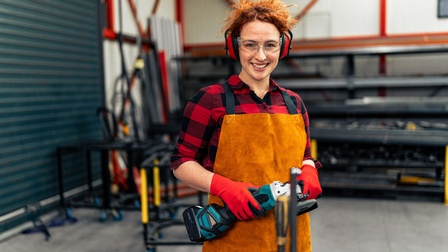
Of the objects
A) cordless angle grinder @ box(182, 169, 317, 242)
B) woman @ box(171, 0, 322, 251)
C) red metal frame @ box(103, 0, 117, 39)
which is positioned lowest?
cordless angle grinder @ box(182, 169, 317, 242)

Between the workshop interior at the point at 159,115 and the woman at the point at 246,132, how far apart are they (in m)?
0.09

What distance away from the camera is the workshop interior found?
342 centimetres

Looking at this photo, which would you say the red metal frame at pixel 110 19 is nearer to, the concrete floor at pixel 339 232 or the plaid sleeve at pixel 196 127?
the concrete floor at pixel 339 232

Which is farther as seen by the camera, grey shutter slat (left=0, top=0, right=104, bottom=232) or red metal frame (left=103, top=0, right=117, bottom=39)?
red metal frame (left=103, top=0, right=117, bottom=39)

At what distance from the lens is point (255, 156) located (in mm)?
1346

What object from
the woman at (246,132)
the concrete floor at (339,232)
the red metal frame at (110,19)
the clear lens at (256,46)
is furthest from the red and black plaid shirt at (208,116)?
the red metal frame at (110,19)

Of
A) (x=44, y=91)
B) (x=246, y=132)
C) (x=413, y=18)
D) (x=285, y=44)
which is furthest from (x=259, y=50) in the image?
(x=413, y=18)

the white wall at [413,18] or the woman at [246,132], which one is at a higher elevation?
the white wall at [413,18]

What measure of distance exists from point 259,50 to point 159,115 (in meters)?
4.36

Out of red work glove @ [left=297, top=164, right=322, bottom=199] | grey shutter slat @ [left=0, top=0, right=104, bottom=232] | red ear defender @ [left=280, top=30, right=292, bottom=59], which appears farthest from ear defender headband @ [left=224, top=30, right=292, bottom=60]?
grey shutter slat @ [left=0, top=0, right=104, bottom=232]

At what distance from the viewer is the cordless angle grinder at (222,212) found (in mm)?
1246

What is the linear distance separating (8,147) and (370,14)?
17.7 ft

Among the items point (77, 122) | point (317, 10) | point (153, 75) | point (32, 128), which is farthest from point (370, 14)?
point (32, 128)

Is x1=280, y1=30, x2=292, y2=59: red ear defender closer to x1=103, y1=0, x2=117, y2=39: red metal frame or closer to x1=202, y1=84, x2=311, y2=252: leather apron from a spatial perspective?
x1=202, y1=84, x2=311, y2=252: leather apron
